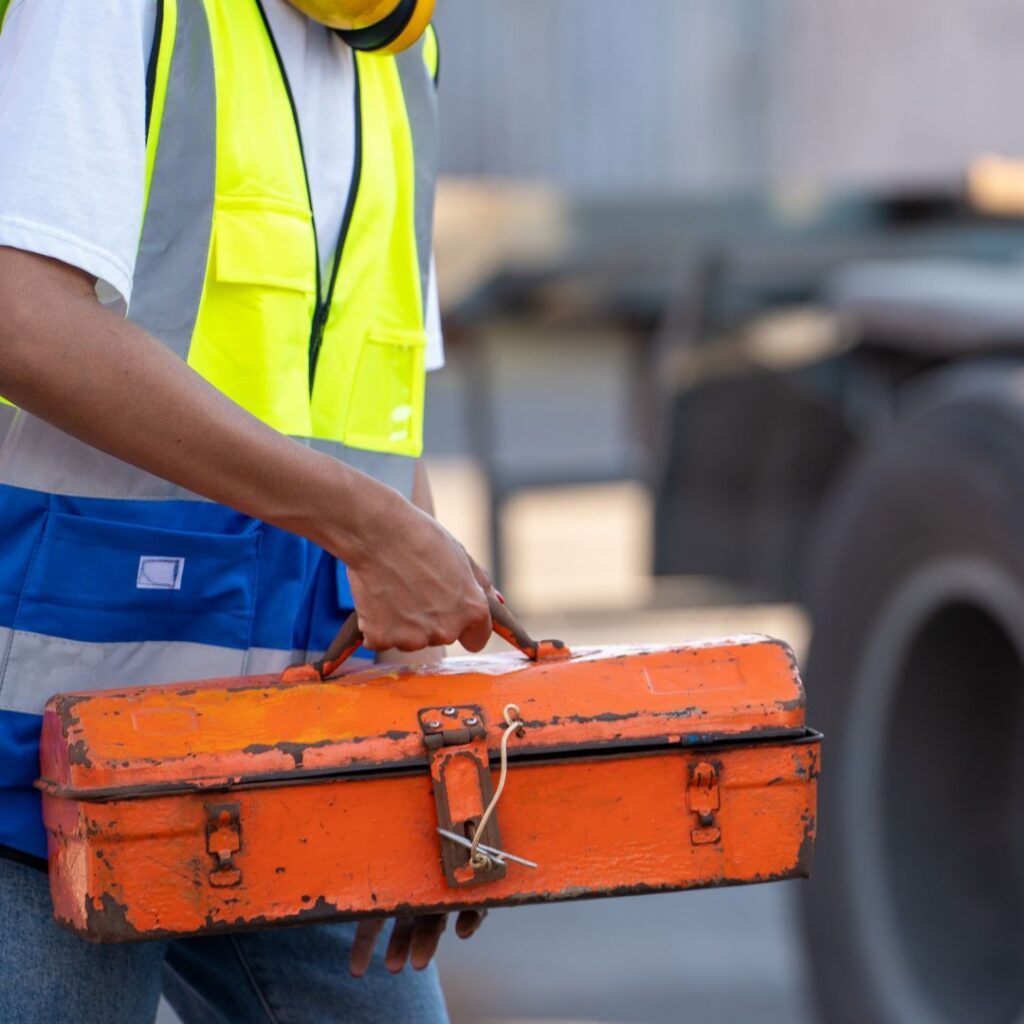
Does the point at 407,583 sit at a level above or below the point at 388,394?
below

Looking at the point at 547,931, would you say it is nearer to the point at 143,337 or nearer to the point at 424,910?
the point at 424,910

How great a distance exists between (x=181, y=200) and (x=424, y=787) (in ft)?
1.74

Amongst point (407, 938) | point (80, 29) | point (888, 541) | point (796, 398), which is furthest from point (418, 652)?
point (796, 398)

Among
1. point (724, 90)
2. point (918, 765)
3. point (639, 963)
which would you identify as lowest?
point (639, 963)

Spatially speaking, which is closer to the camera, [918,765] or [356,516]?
[356,516]

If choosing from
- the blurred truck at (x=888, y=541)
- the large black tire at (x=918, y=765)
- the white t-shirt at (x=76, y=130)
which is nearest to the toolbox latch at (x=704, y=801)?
the white t-shirt at (x=76, y=130)

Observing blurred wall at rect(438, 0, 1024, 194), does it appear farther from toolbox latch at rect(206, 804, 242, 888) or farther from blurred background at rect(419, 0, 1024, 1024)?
toolbox latch at rect(206, 804, 242, 888)

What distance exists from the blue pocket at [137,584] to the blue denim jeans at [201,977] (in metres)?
0.22

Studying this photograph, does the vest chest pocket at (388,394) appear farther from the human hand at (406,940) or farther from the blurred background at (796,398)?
the blurred background at (796,398)

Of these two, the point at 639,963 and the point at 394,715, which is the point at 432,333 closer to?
the point at 394,715

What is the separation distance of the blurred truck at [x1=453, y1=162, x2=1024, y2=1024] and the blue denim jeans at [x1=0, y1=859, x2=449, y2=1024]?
4.44 ft

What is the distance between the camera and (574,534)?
10477mm

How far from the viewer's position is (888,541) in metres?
3.23

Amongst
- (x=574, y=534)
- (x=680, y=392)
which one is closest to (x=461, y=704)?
(x=680, y=392)
